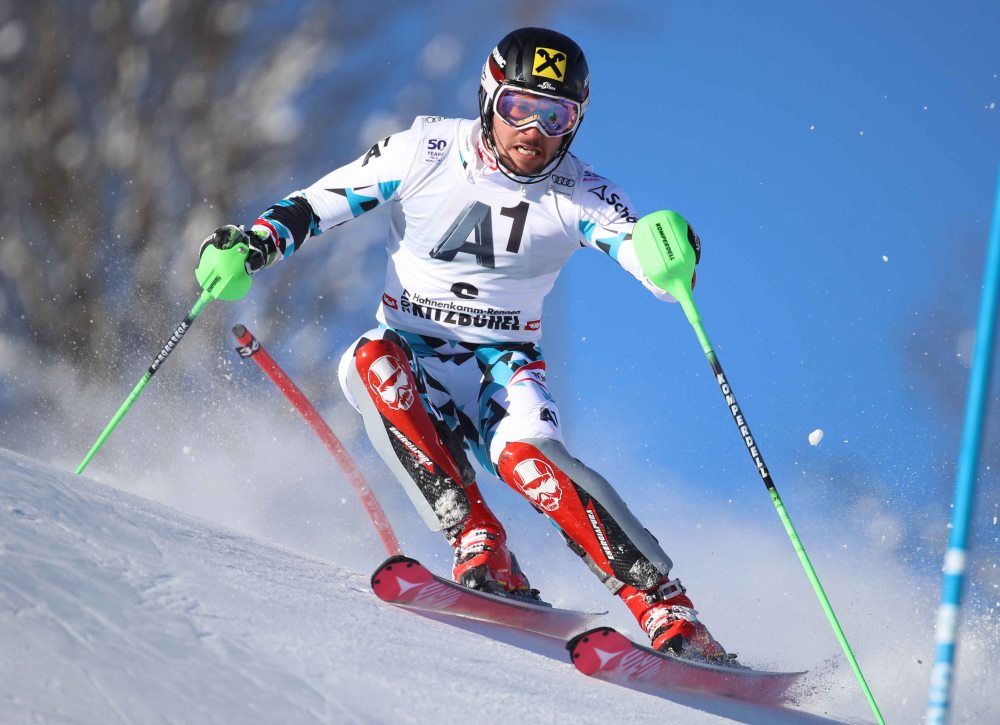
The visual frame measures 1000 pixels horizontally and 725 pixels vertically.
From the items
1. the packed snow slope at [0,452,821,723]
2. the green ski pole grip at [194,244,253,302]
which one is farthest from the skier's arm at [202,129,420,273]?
the packed snow slope at [0,452,821,723]

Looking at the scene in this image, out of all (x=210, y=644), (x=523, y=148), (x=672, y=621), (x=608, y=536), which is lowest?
(x=210, y=644)

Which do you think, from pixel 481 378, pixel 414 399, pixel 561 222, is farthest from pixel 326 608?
pixel 561 222

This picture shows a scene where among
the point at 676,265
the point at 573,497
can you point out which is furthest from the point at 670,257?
the point at 573,497

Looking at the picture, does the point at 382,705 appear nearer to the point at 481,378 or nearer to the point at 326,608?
the point at 326,608

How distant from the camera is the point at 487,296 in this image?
4574 mm

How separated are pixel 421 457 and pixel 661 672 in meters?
1.38

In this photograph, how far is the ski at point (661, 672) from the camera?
316cm

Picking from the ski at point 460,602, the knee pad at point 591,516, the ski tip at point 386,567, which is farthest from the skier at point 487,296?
the ski tip at point 386,567

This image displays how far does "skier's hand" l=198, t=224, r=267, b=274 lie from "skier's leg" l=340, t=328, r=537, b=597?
587 millimetres

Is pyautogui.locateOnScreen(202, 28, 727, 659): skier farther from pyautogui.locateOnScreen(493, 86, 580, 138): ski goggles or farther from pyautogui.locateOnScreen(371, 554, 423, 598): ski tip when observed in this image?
pyautogui.locateOnScreen(371, 554, 423, 598): ski tip

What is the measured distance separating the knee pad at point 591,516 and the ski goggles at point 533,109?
142 centimetres

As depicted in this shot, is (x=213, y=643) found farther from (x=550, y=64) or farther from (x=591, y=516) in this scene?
(x=550, y=64)

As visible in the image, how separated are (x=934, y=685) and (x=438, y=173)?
315 cm

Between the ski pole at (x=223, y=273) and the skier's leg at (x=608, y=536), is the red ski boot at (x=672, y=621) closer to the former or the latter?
the skier's leg at (x=608, y=536)
